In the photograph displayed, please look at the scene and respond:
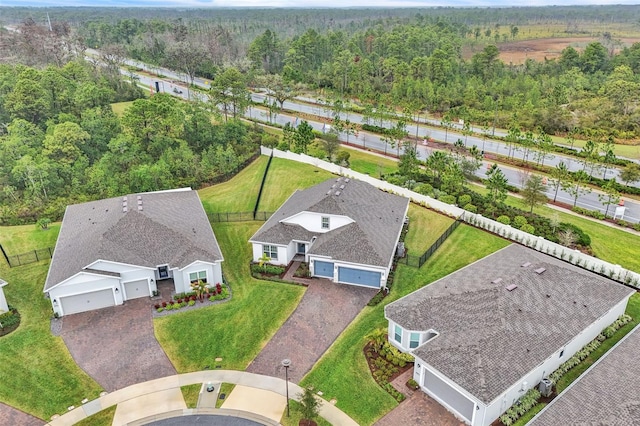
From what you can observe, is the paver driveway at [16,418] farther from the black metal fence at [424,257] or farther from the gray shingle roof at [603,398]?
the black metal fence at [424,257]

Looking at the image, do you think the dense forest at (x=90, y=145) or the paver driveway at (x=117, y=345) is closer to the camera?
the paver driveway at (x=117, y=345)

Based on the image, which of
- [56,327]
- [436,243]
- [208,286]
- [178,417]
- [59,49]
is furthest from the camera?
[59,49]

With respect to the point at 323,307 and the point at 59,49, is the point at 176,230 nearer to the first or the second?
the point at 323,307

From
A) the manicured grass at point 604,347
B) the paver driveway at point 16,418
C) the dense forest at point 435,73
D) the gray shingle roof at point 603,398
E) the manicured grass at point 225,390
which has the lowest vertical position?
the paver driveway at point 16,418

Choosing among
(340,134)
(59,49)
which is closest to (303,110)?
(340,134)

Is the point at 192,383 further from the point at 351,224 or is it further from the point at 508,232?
the point at 508,232

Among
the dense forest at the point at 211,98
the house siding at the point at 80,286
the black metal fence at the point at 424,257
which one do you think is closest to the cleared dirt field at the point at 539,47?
the dense forest at the point at 211,98

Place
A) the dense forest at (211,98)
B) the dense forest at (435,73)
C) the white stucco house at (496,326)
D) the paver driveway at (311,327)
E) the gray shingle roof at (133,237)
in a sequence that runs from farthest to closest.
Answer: the dense forest at (435,73)
the dense forest at (211,98)
the gray shingle roof at (133,237)
the paver driveway at (311,327)
the white stucco house at (496,326)
